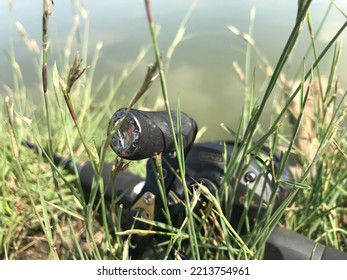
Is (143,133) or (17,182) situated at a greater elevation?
(143,133)

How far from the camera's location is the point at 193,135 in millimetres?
794

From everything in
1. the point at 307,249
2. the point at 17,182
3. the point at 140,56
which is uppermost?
the point at 140,56

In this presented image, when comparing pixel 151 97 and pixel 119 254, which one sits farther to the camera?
pixel 151 97

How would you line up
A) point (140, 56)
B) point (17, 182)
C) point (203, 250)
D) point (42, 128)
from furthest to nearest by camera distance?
1. point (140, 56)
2. point (42, 128)
3. point (17, 182)
4. point (203, 250)

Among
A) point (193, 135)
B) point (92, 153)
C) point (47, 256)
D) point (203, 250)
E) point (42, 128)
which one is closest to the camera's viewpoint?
point (92, 153)

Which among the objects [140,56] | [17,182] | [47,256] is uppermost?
[140,56]

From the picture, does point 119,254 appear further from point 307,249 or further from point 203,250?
point 307,249

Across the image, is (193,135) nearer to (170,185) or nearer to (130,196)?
(170,185)

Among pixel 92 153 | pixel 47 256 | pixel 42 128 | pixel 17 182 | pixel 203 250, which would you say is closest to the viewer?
pixel 92 153

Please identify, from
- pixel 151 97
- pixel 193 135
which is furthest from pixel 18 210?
pixel 151 97

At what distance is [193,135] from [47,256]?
0.56m
